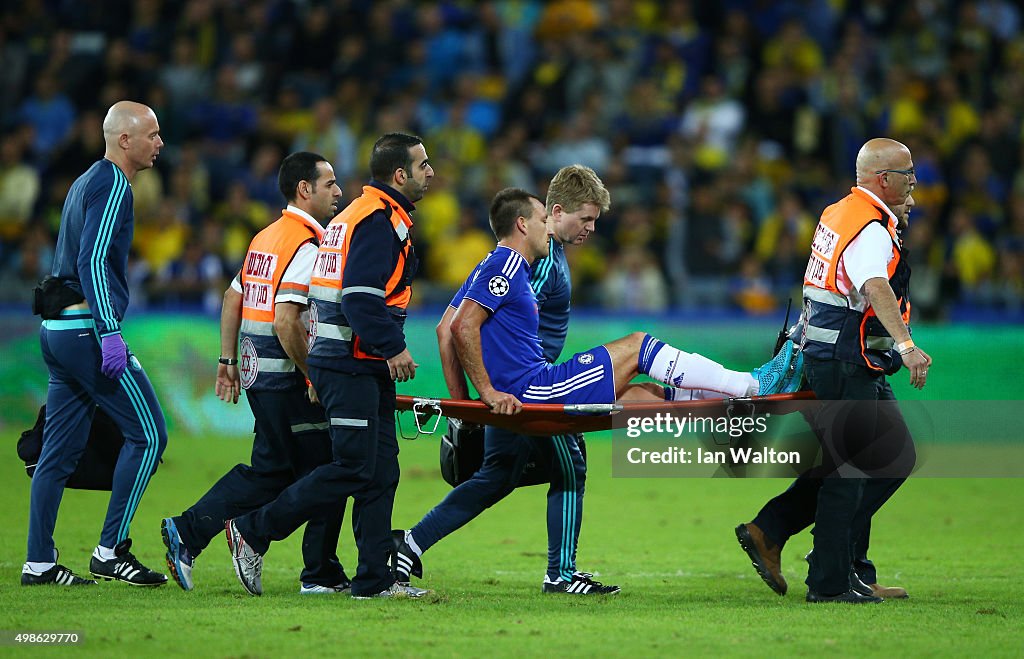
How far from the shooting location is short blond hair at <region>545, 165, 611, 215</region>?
719 cm

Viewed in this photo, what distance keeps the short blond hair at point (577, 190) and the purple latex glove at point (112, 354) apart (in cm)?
231

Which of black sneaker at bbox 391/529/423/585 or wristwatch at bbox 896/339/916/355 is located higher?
wristwatch at bbox 896/339/916/355

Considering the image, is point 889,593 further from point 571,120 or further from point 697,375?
point 571,120

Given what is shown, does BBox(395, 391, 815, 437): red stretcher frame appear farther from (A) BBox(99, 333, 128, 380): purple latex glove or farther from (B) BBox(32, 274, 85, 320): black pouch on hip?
(B) BBox(32, 274, 85, 320): black pouch on hip

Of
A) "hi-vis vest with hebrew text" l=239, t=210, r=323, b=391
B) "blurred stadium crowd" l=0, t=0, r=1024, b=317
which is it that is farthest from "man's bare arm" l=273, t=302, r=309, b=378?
"blurred stadium crowd" l=0, t=0, r=1024, b=317

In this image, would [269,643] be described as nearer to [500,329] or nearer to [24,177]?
[500,329]

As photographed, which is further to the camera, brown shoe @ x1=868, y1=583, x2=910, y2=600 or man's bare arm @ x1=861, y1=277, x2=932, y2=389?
brown shoe @ x1=868, y1=583, x2=910, y2=600

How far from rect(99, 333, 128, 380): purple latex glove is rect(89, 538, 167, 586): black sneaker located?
0.91 metres

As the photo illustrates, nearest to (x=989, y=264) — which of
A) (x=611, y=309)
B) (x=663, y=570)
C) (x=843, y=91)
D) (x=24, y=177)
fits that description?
(x=843, y=91)

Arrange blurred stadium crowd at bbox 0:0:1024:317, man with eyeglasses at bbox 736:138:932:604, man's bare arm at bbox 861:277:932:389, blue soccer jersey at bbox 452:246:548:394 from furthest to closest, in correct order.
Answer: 1. blurred stadium crowd at bbox 0:0:1024:317
2. blue soccer jersey at bbox 452:246:548:394
3. man with eyeglasses at bbox 736:138:932:604
4. man's bare arm at bbox 861:277:932:389

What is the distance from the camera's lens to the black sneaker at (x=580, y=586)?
7172 mm

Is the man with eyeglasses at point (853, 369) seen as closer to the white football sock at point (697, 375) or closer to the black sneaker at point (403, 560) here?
the white football sock at point (697, 375)

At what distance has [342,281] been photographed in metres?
6.67

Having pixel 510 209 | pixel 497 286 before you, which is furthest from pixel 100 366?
pixel 510 209
